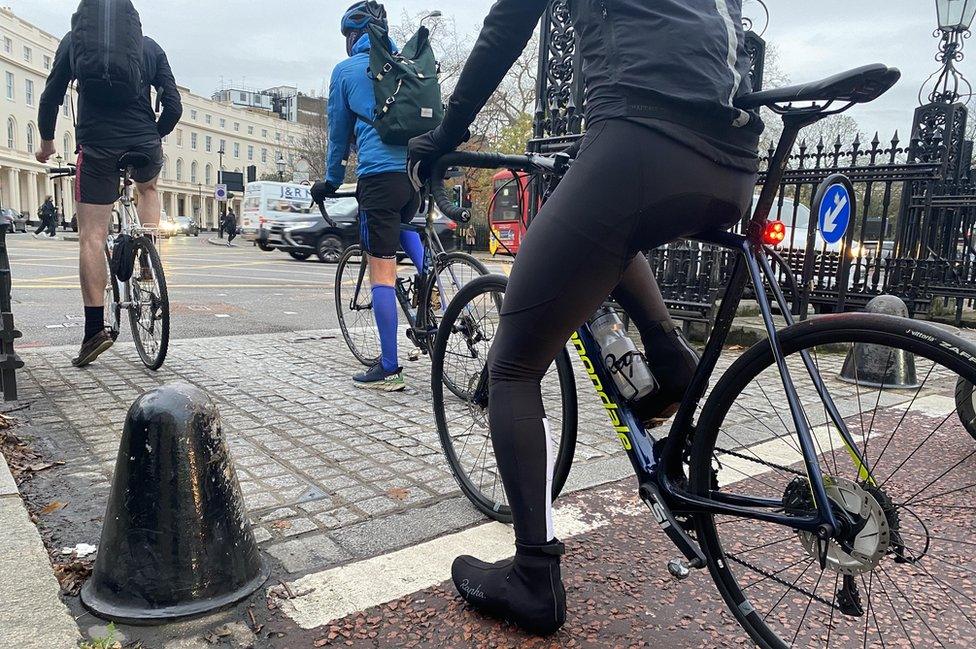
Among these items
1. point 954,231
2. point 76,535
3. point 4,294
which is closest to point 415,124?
point 4,294

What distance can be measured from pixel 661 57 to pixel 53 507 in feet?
8.61

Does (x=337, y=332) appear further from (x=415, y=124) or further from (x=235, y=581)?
(x=235, y=581)

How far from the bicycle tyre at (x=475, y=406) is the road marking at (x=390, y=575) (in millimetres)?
104

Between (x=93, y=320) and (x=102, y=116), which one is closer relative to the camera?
(x=102, y=116)

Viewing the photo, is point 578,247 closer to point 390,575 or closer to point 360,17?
point 390,575

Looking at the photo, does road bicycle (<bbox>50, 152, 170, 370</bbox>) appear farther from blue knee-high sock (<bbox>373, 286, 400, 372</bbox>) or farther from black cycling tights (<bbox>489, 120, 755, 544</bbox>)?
black cycling tights (<bbox>489, 120, 755, 544</bbox>)

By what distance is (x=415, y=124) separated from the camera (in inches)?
167

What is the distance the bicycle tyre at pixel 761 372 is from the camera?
1522 millimetres

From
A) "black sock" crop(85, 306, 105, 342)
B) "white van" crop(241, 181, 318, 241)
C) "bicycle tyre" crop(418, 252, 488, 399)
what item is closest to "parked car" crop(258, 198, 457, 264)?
"white van" crop(241, 181, 318, 241)

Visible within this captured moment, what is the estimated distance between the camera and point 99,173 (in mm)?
4641

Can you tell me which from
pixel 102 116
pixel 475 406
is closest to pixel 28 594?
pixel 475 406

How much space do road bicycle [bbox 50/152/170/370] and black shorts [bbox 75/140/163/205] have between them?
0.19 feet

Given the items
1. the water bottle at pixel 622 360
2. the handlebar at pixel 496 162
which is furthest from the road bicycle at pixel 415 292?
the handlebar at pixel 496 162

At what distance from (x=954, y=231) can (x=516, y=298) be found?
32.1 feet
